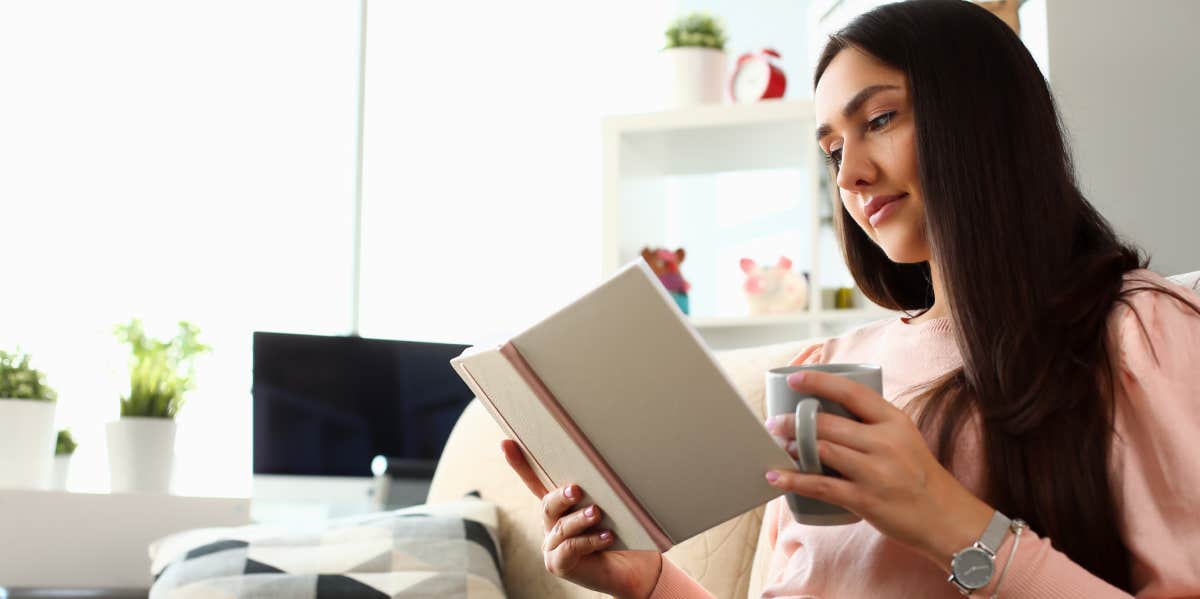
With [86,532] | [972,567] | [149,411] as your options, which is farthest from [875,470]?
[149,411]

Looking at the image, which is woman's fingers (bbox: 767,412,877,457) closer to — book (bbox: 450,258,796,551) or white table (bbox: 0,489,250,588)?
book (bbox: 450,258,796,551)

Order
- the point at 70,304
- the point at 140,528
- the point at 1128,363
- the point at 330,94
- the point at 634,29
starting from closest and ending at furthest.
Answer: the point at 1128,363 → the point at 140,528 → the point at 70,304 → the point at 330,94 → the point at 634,29

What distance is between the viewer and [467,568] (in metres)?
1.54

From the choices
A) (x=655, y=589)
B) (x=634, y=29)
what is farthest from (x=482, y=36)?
(x=655, y=589)

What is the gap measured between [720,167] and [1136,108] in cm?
122

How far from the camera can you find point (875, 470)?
0.74m

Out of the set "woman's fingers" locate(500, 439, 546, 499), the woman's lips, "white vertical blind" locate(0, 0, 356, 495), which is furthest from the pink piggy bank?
"woman's fingers" locate(500, 439, 546, 499)

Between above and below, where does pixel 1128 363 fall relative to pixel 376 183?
below

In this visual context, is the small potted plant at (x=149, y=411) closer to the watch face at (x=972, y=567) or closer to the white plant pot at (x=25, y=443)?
the white plant pot at (x=25, y=443)

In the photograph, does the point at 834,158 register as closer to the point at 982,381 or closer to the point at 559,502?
the point at 982,381

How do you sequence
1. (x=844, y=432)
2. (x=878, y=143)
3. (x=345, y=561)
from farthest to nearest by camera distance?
(x=345, y=561) < (x=878, y=143) < (x=844, y=432)

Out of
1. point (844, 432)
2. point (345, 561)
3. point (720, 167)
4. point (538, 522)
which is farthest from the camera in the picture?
point (720, 167)

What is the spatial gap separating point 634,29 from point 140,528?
2.47 m

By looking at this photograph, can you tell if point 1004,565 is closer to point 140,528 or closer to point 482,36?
point 140,528
